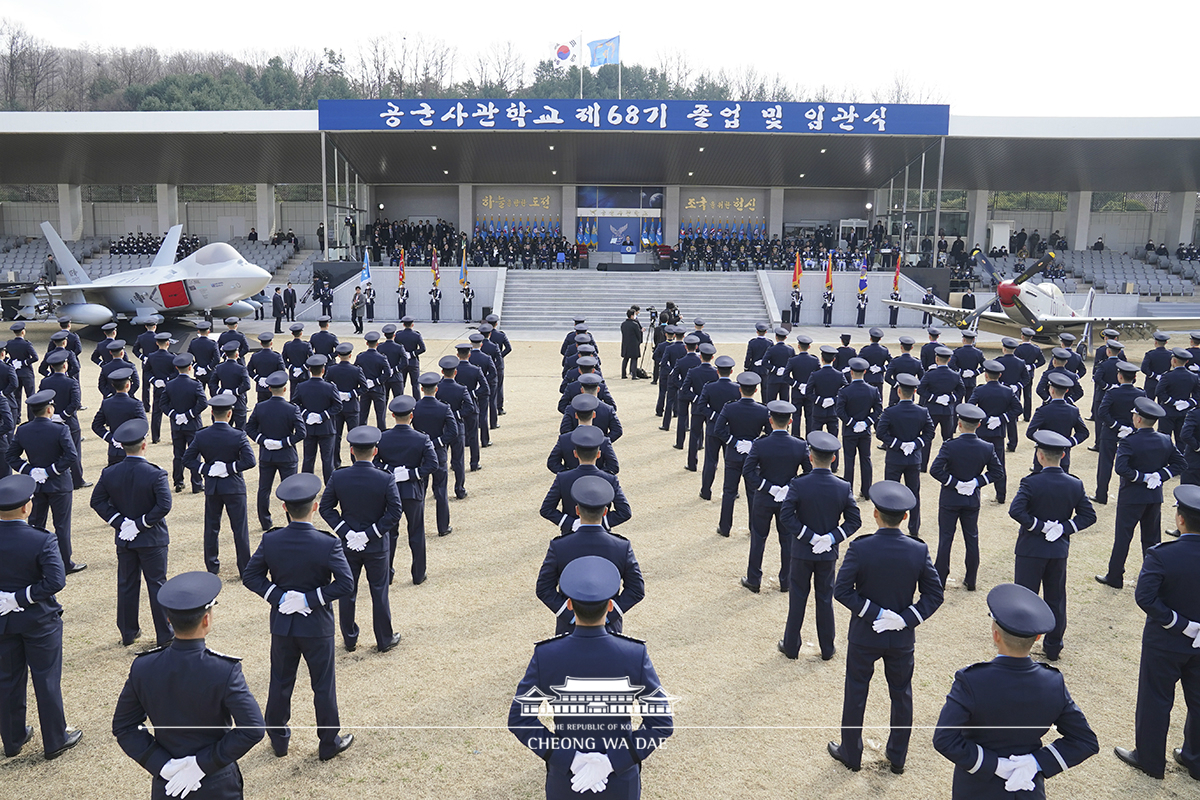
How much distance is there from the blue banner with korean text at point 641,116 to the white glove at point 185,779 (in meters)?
29.5

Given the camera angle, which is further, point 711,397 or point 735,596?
point 711,397

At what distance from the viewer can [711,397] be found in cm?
994

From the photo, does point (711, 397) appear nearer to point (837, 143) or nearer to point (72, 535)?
point (72, 535)

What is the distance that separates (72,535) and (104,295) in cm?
1989

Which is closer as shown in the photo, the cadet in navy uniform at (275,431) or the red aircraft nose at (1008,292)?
the cadet in navy uniform at (275,431)

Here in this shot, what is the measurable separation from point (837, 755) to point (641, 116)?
2866 cm

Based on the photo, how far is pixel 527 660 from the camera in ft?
20.1

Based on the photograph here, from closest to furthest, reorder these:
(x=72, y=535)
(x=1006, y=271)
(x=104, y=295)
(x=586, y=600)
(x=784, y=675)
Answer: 1. (x=586, y=600)
2. (x=784, y=675)
3. (x=72, y=535)
4. (x=104, y=295)
5. (x=1006, y=271)

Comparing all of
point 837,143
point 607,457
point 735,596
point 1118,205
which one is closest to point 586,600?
point 607,457

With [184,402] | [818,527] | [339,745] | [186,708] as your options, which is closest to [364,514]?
[339,745]

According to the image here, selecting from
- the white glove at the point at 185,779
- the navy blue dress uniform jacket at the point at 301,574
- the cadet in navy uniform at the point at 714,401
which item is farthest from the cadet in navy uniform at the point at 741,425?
the white glove at the point at 185,779

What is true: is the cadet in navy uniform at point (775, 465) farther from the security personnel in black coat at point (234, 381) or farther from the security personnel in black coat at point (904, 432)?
the security personnel in black coat at point (234, 381)

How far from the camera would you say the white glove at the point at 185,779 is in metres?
3.32

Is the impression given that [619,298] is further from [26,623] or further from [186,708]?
[186,708]
